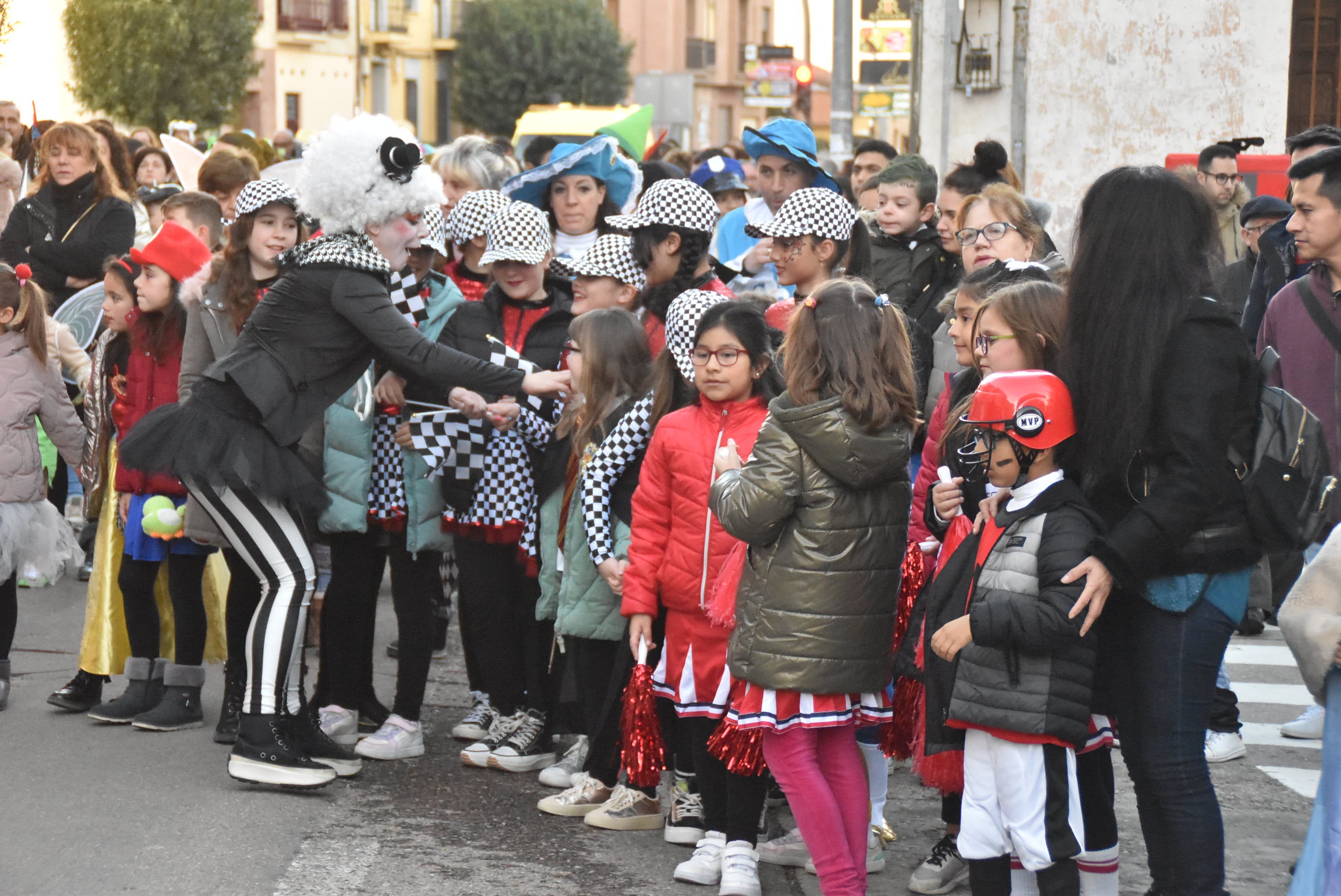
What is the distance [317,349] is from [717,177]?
6.33 metres

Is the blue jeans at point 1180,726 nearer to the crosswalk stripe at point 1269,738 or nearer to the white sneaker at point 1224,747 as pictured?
the white sneaker at point 1224,747

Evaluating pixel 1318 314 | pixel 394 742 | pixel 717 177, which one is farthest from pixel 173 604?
pixel 717 177

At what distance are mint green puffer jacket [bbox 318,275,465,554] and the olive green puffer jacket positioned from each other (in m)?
1.96

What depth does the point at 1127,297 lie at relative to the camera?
3795mm

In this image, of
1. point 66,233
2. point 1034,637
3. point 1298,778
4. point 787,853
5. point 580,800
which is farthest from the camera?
point 66,233

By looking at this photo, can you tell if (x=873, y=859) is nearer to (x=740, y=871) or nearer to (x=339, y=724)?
(x=740, y=871)

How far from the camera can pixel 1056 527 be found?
377 centimetres

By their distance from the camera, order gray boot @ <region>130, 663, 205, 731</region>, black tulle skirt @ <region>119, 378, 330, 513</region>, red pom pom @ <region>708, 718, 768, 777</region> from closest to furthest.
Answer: red pom pom @ <region>708, 718, 768, 777</region> → black tulle skirt @ <region>119, 378, 330, 513</region> → gray boot @ <region>130, 663, 205, 731</region>

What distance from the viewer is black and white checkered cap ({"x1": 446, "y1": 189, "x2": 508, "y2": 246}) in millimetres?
6480

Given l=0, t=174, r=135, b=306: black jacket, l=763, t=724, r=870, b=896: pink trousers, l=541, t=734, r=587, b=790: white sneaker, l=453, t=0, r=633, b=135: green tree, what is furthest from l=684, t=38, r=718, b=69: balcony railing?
l=763, t=724, r=870, b=896: pink trousers

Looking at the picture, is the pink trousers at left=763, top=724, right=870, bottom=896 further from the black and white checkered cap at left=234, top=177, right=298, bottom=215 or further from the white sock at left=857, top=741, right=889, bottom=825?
the black and white checkered cap at left=234, top=177, right=298, bottom=215

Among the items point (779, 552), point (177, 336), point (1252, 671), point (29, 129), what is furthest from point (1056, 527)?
point (29, 129)

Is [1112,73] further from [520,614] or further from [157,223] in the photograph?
[520,614]

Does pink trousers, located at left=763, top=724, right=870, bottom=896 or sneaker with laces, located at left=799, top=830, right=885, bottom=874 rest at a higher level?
pink trousers, located at left=763, top=724, right=870, bottom=896
